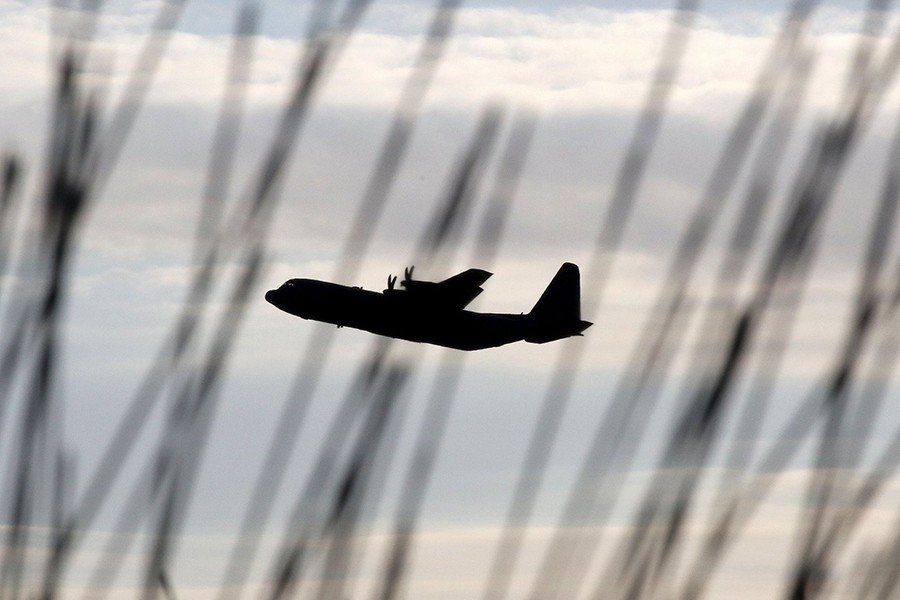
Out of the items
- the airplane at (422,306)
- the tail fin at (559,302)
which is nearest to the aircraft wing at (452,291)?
the airplane at (422,306)

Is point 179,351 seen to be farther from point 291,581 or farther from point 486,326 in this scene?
point 486,326

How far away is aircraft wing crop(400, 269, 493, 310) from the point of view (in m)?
56.6

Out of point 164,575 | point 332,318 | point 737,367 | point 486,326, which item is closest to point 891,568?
point 737,367

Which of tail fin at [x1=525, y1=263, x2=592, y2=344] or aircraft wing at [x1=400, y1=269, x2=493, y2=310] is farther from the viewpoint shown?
tail fin at [x1=525, y1=263, x2=592, y2=344]

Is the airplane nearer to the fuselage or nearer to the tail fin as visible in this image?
the fuselage

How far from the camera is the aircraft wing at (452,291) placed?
56.6 meters

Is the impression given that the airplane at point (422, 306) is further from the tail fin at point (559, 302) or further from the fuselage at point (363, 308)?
the tail fin at point (559, 302)

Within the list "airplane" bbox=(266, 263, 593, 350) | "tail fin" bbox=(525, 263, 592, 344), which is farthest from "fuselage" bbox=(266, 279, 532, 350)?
"tail fin" bbox=(525, 263, 592, 344)

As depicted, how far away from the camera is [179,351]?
6.04 metres

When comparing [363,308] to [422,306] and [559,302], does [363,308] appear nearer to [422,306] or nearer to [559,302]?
[422,306]

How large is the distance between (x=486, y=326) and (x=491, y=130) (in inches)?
2168

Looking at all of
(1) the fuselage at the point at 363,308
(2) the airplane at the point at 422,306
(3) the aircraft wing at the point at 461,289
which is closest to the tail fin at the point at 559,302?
(2) the airplane at the point at 422,306

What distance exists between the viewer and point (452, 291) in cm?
5681

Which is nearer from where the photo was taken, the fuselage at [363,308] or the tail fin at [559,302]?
the fuselage at [363,308]
